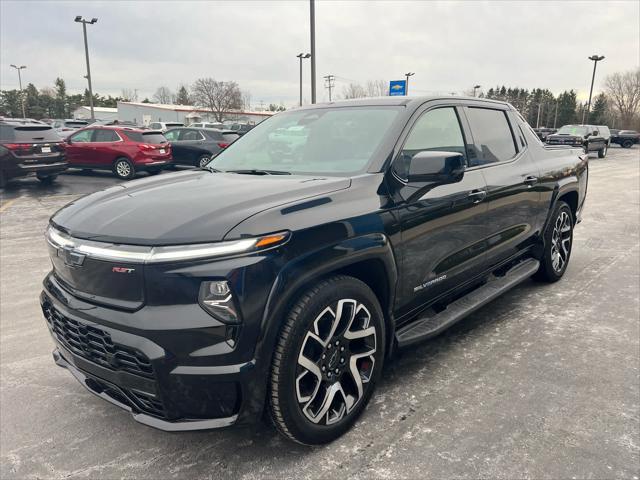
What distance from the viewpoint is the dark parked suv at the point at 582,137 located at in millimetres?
23891

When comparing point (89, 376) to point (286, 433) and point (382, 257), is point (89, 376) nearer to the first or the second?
point (286, 433)

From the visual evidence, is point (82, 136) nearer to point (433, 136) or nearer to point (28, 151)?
point (28, 151)

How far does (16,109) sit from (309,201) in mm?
112150

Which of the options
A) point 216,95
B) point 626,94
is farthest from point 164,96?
point 626,94

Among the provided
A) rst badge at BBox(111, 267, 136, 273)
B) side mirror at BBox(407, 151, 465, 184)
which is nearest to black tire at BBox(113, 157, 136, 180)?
side mirror at BBox(407, 151, 465, 184)

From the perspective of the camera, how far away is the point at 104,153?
49.3 ft

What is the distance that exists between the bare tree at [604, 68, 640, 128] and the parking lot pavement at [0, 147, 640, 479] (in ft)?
297

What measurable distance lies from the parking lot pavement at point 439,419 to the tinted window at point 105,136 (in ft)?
38.8

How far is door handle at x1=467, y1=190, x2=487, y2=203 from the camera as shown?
3365 millimetres

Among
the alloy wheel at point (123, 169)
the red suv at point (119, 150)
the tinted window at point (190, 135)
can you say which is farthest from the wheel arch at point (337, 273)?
the tinted window at point (190, 135)

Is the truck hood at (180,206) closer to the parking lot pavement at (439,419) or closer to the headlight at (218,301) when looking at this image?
the headlight at (218,301)

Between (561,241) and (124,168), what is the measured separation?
43.5 feet

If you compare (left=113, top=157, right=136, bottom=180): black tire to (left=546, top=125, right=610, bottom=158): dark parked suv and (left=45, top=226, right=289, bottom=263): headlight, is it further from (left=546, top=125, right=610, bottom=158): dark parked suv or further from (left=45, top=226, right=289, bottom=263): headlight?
(left=546, top=125, right=610, bottom=158): dark parked suv

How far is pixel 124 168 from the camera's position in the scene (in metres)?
14.9
